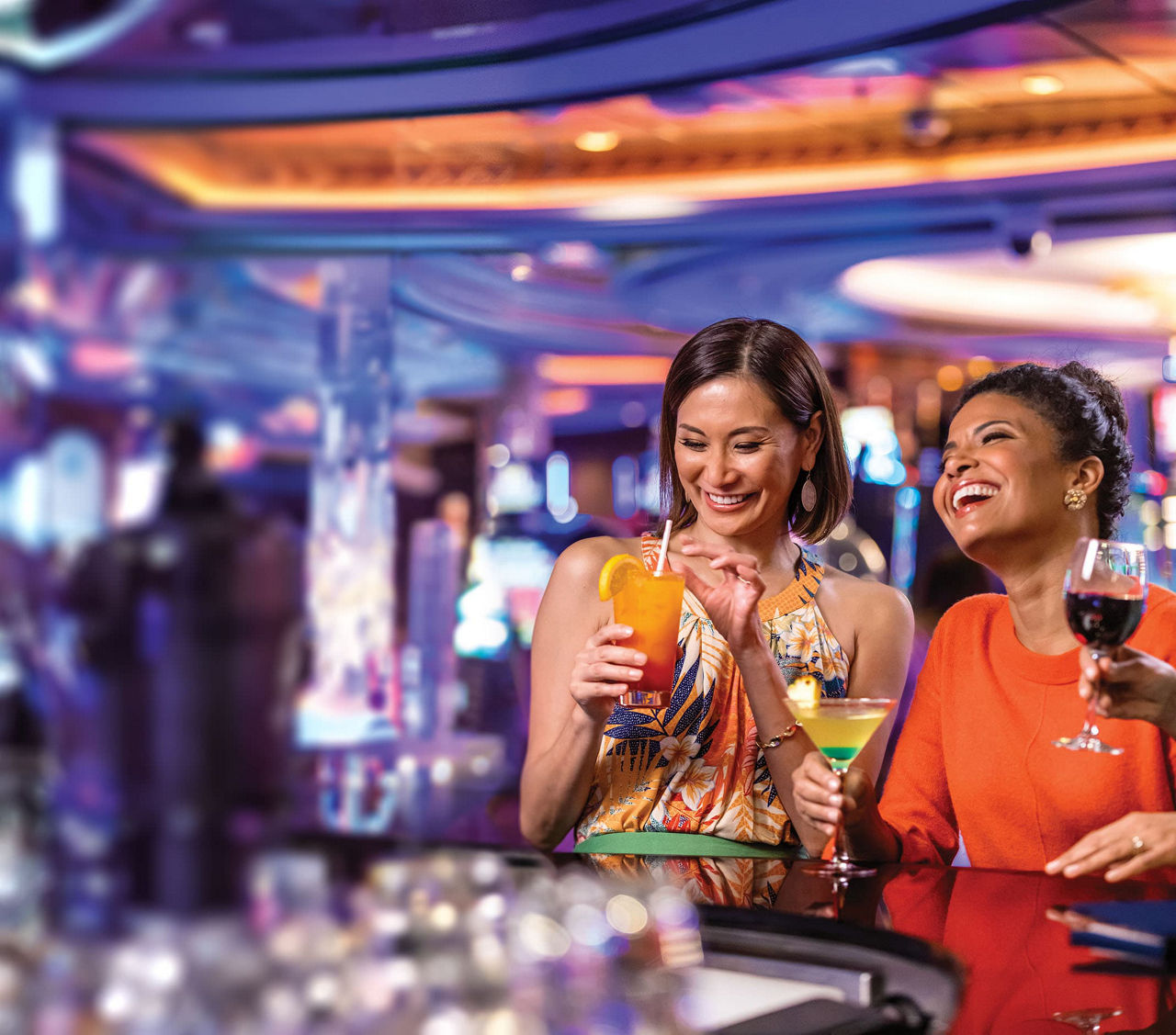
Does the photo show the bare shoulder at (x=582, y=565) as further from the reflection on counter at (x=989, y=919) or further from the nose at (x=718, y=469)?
the reflection on counter at (x=989, y=919)

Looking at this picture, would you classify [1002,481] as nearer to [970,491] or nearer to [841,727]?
[970,491]

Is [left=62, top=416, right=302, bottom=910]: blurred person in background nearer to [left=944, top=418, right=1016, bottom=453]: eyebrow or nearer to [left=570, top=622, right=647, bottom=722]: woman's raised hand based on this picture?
[left=570, top=622, right=647, bottom=722]: woman's raised hand

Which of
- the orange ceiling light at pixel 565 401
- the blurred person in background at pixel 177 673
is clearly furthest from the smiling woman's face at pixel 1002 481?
the orange ceiling light at pixel 565 401

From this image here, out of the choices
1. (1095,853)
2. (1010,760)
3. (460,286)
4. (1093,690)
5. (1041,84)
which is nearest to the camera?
(1095,853)

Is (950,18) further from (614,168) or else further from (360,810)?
(360,810)

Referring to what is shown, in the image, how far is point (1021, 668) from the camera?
6.77 feet

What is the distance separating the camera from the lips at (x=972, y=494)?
2.03 m

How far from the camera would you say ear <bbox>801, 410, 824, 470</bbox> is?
2264 mm

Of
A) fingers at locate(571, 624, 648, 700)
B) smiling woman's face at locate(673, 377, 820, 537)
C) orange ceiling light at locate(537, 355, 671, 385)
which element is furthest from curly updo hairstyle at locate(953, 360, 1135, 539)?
orange ceiling light at locate(537, 355, 671, 385)

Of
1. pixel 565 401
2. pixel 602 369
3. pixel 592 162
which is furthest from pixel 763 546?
pixel 565 401

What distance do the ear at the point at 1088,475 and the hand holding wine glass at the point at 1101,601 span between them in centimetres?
39

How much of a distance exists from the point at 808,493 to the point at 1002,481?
1.35 feet

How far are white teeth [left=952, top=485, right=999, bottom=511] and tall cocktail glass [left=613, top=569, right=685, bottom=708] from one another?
55 centimetres

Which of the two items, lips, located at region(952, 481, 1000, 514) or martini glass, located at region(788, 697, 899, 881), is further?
lips, located at region(952, 481, 1000, 514)
